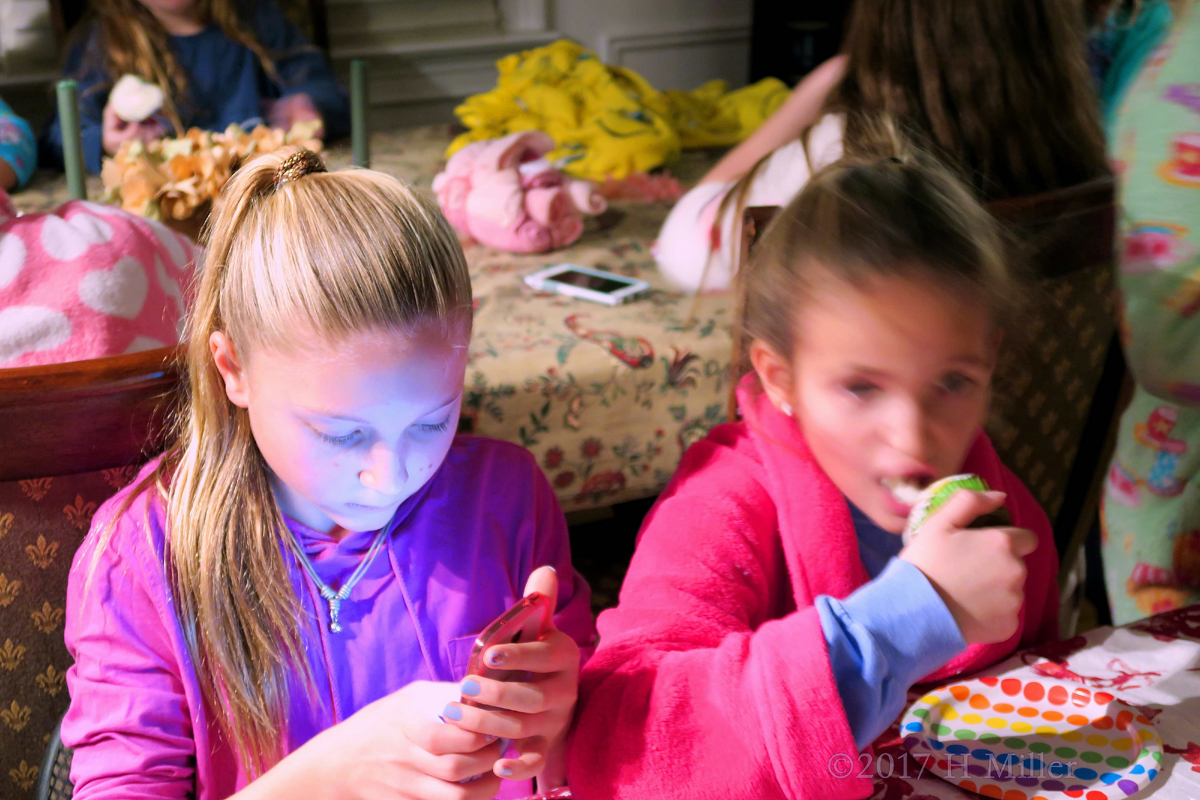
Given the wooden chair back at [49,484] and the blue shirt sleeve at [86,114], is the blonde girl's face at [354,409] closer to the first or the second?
the wooden chair back at [49,484]

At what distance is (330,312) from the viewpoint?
747 millimetres

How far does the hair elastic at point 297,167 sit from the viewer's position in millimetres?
805

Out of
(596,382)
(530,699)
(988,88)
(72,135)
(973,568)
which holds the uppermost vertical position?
(988,88)

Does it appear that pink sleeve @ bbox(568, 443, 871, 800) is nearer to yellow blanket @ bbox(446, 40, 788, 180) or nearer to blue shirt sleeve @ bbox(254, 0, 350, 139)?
yellow blanket @ bbox(446, 40, 788, 180)

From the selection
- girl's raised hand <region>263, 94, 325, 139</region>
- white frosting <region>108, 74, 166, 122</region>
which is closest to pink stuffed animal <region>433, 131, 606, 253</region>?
white frosting <region>108, 74, 166, 122</region>

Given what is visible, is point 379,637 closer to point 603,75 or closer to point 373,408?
point 373,408

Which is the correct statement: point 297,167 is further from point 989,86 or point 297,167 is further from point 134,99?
point 134,99

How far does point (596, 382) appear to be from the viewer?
1.48 metres

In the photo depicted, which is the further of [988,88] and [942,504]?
[988,88]

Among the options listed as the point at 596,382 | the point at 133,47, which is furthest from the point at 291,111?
the point at 596,382

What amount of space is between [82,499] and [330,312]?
0.31 meters

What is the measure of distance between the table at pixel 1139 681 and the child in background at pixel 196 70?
79.6 inches

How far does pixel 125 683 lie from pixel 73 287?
0.38 meters

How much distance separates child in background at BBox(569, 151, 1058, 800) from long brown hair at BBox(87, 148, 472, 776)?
27 centimetres
